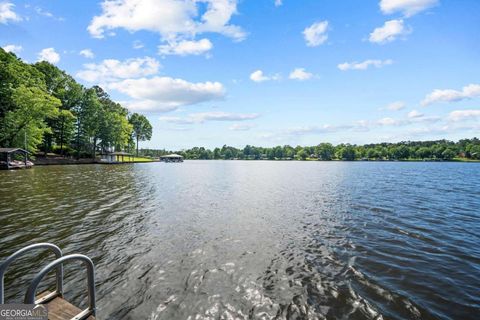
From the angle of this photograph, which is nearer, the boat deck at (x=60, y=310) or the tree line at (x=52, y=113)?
the boat deck at (x=60, y=310)

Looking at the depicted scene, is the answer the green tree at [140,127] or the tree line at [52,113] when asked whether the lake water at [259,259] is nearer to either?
the tree line at [52,113]

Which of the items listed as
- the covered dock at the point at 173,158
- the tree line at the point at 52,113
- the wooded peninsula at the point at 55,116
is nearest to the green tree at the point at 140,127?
the wooded peninsula at the point at 55,116

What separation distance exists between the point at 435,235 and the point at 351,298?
8.21m

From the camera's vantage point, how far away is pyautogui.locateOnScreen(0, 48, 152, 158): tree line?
1957 inches

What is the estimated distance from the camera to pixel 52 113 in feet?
177

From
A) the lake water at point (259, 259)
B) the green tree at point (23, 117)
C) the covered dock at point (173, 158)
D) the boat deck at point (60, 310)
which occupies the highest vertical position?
the green tree at point (23, 117)

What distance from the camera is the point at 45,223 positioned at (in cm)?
1208

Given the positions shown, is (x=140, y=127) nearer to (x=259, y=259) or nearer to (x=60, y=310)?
(x=259, y=259)

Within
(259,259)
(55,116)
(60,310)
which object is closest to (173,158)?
(55,116)

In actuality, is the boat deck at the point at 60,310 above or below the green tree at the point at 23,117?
below

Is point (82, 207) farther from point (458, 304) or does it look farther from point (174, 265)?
point (458, 304)

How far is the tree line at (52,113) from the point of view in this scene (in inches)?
1957

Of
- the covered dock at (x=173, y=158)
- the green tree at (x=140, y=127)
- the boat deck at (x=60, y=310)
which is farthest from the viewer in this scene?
the covered dock at (x=173, y=158)

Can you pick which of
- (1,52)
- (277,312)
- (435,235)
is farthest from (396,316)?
(1,52)
